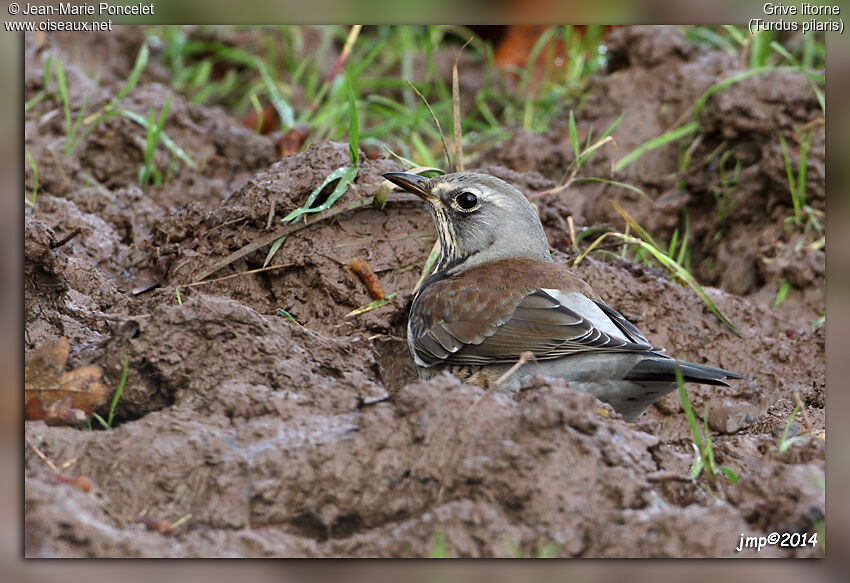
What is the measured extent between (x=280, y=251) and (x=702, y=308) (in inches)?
98.6

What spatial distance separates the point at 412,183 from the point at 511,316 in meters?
1.04

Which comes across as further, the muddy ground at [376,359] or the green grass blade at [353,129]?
the green grass blade at [353,129]

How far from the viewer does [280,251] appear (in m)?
5.45

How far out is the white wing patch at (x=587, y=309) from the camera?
4.74m

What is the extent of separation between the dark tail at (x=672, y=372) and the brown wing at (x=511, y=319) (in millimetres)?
127

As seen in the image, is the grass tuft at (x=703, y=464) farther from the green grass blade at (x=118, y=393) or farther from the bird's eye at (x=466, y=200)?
the green grass blade at (x=118, y=393)

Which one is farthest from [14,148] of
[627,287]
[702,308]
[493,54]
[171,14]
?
[493,54]

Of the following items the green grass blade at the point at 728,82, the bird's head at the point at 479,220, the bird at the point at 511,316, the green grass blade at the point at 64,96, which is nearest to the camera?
the bird at the point at 511,316

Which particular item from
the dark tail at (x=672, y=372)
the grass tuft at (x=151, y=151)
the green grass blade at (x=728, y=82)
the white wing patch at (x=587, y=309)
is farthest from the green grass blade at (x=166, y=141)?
the dark tail at (x=672, y=372)

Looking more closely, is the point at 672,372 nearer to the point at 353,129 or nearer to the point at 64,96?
the point at 353,129

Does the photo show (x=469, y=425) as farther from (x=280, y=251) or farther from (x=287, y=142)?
(x=287, y=142)

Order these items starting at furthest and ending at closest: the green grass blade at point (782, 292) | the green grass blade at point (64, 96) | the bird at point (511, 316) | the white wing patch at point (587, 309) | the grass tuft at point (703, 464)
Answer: the green grass blade at point (64, 96) < the green grass blade at point (782, 292) < the white wing patch at point (587, 309) < the bird at point (511, 316) < the grass tuft at point (703, 464)

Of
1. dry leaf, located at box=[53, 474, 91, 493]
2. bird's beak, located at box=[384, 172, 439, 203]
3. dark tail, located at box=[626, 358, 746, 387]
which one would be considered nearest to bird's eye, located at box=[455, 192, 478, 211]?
bird's beak, located at box=[384, 172, 439, 203]

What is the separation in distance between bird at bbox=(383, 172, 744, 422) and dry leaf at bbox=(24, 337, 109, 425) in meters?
1.68
